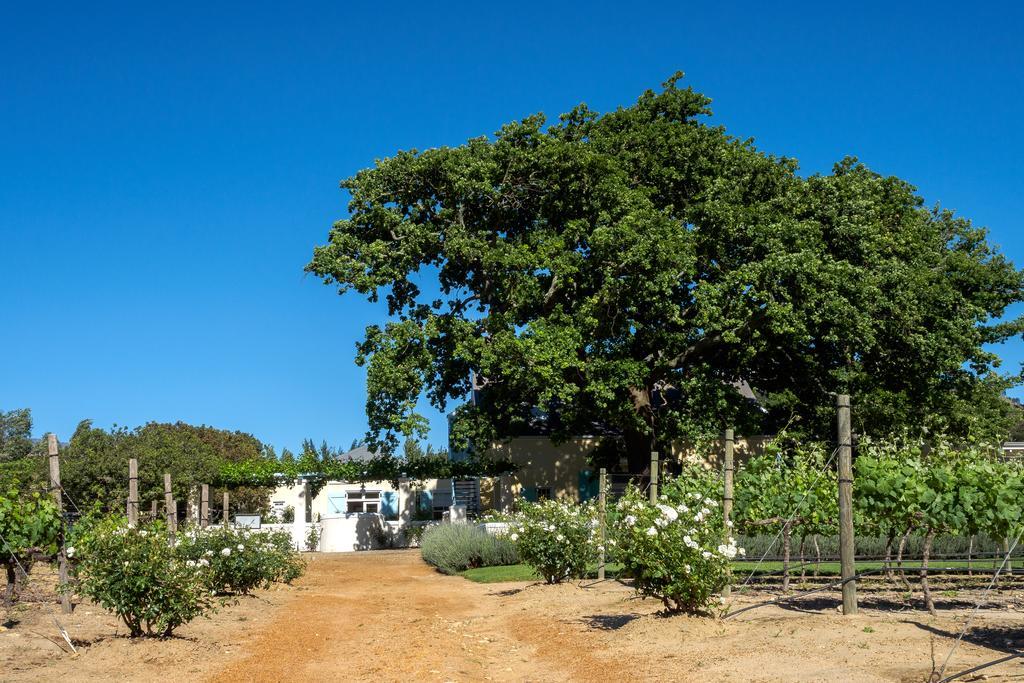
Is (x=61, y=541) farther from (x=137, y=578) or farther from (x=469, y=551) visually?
(x=469, y=551)

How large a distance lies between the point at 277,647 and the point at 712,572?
4.97 meters

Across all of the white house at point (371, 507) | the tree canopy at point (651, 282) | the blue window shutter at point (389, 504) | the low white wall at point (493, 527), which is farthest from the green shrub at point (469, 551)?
the blue window shutter at point (389, 504)

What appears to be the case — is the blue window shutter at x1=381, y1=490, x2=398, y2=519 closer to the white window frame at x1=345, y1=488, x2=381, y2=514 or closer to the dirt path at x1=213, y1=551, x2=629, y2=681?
the white window frame at x1=345, y1=488, x2=381, y2=514

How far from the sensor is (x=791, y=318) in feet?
82.4

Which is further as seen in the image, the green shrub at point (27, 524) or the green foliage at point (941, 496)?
the green shrub at point (27, 524)

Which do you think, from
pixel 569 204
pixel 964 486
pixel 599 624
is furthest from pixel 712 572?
pixel 569 204

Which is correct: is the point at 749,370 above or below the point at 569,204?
below

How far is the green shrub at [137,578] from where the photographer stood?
35.4ft

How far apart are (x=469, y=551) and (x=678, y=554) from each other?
12.9m

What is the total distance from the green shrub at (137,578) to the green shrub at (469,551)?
1271cm

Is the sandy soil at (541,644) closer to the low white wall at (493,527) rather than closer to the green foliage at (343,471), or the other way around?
the low white wall at (493,527)

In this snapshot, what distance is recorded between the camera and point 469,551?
78.2 ft

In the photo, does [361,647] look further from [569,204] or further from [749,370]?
[749,370]

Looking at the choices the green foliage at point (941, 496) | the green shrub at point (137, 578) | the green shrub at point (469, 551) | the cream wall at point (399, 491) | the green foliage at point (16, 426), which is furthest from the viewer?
the green foliage at point (16, 426)
